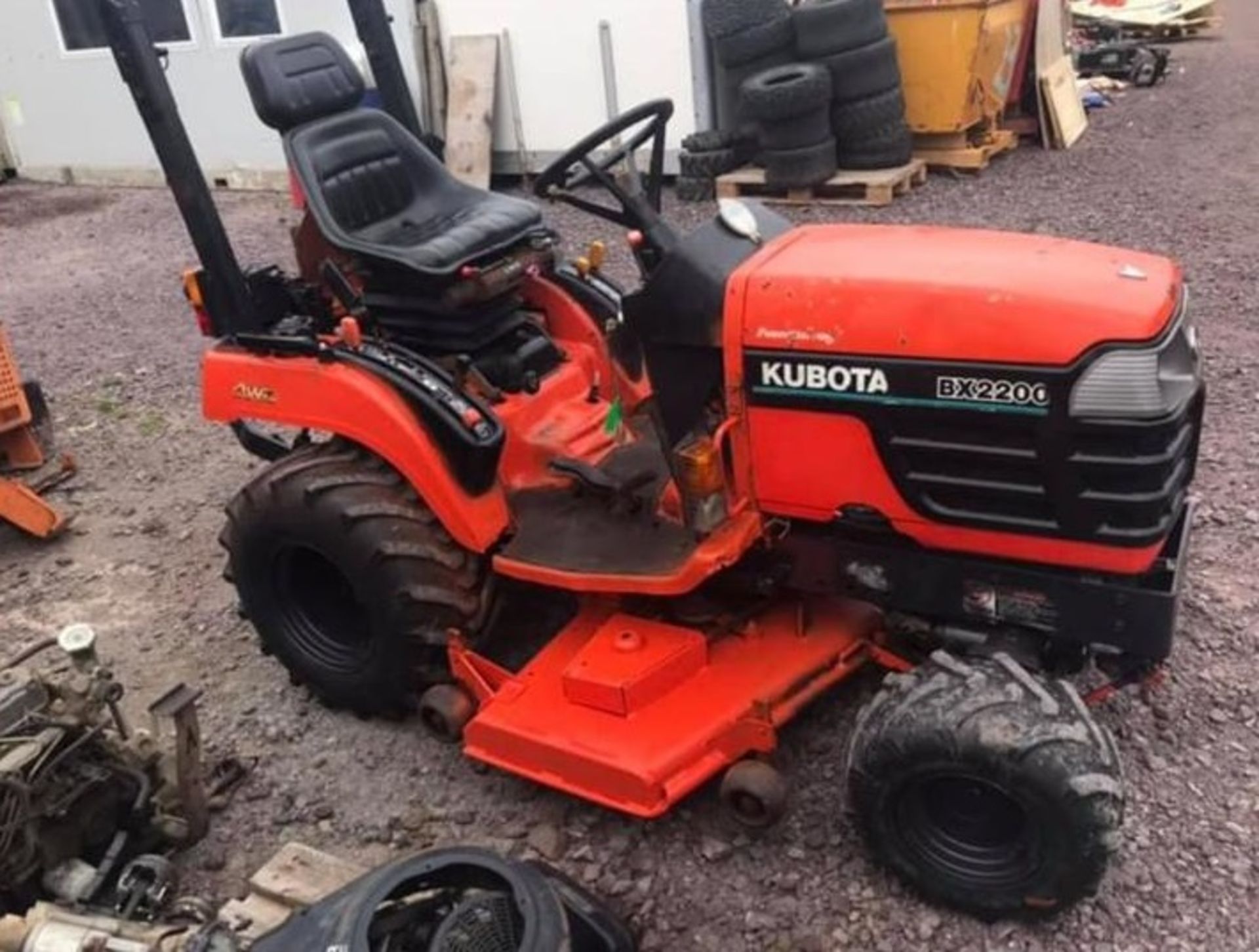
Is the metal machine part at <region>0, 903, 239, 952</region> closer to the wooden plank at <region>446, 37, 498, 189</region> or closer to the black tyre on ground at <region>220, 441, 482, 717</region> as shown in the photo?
the black tyre on ground at <region>220, 441, 482, 717</region>

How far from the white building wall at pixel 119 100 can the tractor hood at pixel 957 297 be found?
7461mm

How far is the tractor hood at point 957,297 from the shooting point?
2344 millimetres

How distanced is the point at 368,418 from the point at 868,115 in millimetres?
5525

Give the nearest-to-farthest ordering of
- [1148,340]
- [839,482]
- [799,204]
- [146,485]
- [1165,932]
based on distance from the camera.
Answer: [1148,340]
[1165,932]
[839,482]
[146,485]
[799,204]

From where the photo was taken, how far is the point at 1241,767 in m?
2.88

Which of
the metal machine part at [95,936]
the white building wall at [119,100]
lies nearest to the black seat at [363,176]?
the metal machine part at [95,936]

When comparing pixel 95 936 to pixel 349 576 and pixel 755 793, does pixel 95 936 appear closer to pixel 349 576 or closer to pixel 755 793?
pixel 349 576

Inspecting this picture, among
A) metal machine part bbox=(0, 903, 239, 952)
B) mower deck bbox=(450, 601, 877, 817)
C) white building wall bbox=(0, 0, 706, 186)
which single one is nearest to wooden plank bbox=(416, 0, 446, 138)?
white building wall bbox=(0, 0, 706, 186)

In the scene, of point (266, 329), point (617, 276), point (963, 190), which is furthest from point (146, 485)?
point (963, 190)

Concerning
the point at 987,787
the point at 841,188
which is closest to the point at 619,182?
the point at 987,787

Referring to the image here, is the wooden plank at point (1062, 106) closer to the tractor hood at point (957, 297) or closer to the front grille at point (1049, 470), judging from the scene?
the tractor hood at point (957, 297)

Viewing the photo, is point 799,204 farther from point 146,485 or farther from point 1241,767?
point 1241,767

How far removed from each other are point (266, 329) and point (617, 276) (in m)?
3.67

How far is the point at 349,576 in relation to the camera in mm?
3184
